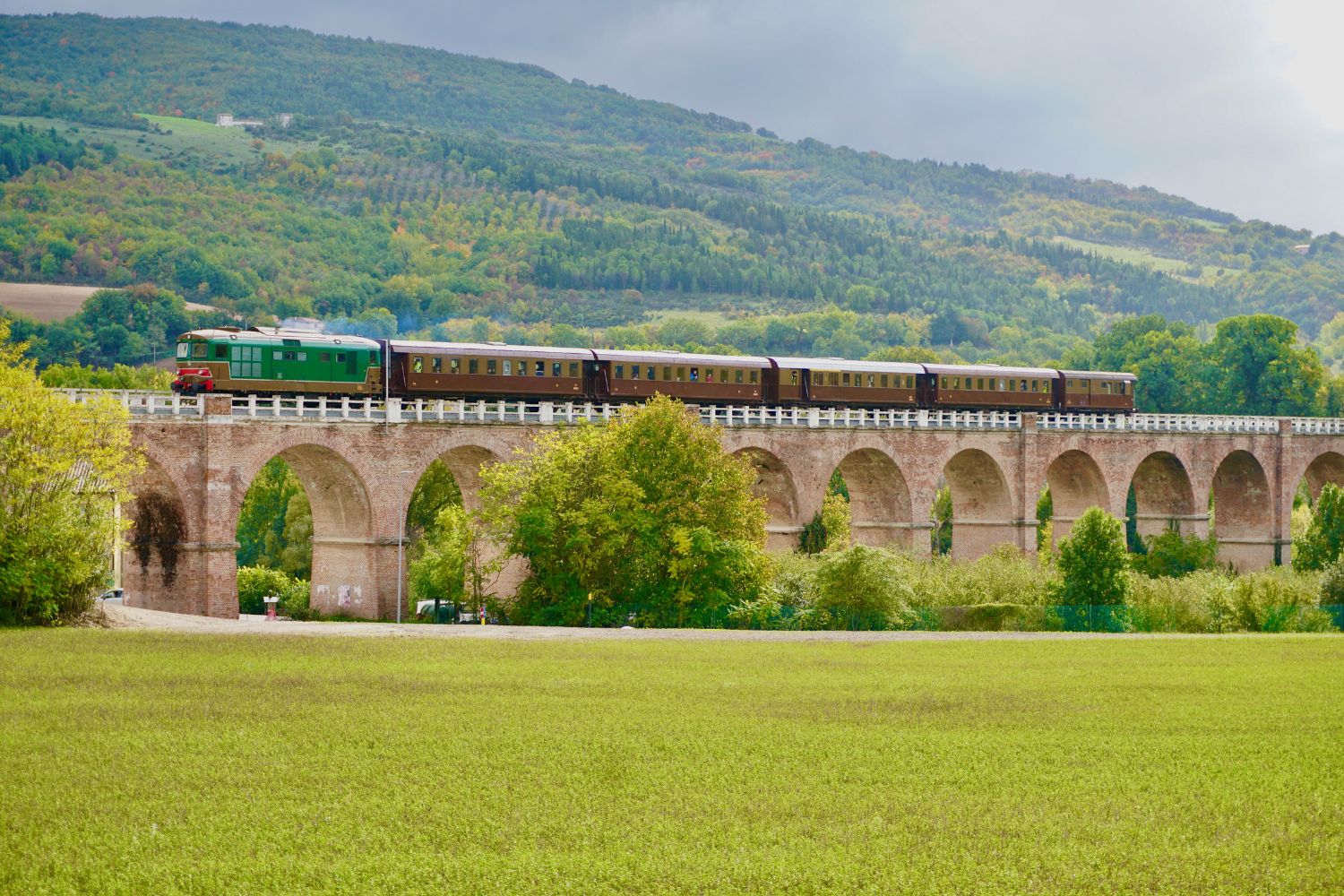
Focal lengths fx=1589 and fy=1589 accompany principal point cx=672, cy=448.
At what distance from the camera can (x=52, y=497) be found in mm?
40656

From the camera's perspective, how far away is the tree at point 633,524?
4969cm

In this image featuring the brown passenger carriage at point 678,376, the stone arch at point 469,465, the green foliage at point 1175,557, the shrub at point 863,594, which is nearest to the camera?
the shrub at point 863,594

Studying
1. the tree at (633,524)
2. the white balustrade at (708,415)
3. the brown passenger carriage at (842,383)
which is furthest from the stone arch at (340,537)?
the brown passenger carriage at (842,383)

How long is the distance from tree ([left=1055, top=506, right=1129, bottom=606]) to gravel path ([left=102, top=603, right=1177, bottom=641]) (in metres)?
7.16

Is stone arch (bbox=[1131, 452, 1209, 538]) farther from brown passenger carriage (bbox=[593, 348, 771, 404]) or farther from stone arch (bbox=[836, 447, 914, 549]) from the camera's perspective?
brown passenger carriage (bbox=[593, 348, 771, 404])

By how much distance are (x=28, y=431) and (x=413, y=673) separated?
14.7 m

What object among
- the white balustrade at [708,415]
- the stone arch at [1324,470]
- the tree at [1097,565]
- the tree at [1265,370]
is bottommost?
the tree at [1097,565]

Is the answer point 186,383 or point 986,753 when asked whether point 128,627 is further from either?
point 986,753

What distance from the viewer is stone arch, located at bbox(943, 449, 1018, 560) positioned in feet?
249

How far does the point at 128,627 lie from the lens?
3972cm

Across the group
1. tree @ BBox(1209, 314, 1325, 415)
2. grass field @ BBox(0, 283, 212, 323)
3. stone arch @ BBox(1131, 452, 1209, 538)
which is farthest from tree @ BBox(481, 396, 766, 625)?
grass field @ BBox(0, 283, 212, 323)

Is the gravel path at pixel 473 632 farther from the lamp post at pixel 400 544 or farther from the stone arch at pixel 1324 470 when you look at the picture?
the stone arch at pixel 1324 470

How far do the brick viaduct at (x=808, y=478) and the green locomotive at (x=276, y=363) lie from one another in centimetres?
283

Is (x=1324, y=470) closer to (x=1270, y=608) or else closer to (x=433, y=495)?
(x=1270, y=608)
